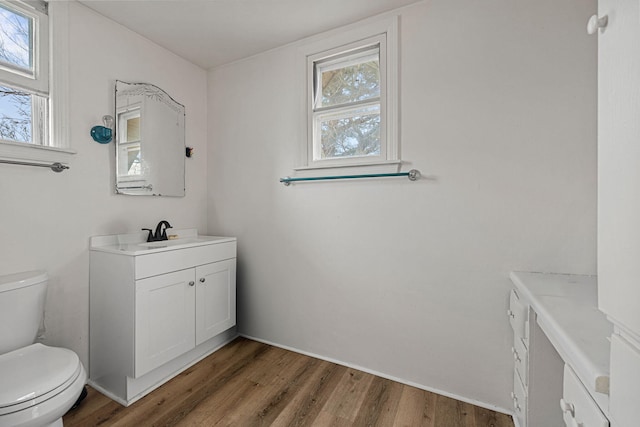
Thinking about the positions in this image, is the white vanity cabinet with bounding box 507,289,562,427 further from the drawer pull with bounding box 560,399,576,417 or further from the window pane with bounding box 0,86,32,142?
the window pane with bounding box 0,86,32,142

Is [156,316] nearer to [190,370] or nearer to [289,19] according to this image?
[190,370]

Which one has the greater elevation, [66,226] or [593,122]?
[593,122]

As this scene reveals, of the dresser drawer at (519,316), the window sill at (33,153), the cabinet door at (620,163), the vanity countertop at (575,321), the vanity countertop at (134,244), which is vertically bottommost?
the dresser drawer at (519,316)

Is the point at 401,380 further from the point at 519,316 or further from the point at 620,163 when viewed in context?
the point at 620,163

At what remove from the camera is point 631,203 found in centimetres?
51

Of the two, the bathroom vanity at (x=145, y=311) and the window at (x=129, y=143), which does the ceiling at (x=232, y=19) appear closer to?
the window at (x=129, y=143)

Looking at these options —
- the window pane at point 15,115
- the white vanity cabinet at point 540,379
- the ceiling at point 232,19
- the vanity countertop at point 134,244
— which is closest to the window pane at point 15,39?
the window pane at point 15,115

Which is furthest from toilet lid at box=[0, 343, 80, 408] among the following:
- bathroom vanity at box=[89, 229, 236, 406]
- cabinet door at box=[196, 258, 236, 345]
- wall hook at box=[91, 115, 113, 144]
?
wall hook at box=[91, 115, 113, 144]

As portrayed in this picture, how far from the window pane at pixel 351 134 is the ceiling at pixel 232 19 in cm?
61

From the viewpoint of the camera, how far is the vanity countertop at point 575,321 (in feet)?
2.15

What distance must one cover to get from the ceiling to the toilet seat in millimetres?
2000

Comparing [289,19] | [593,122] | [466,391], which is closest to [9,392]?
[466,391]

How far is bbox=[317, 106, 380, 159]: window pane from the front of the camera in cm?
197

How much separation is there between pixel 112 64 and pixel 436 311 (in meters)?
2.66
